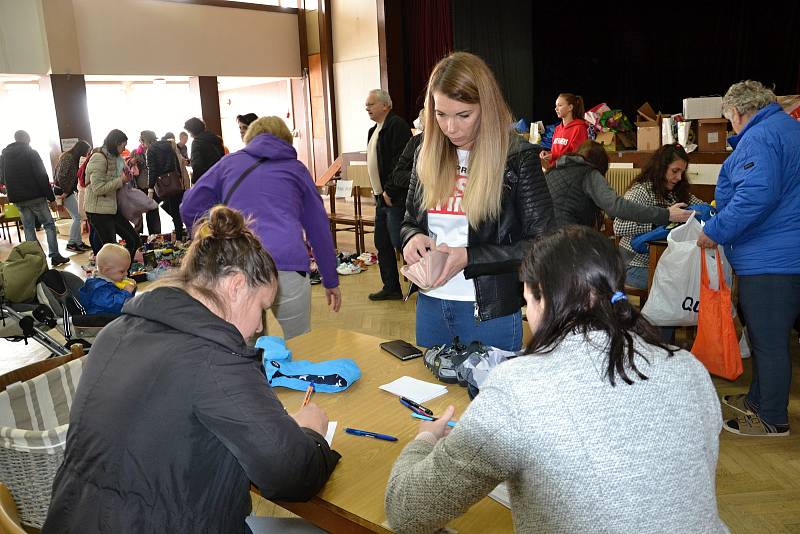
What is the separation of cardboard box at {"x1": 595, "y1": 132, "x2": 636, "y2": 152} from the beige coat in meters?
5.42

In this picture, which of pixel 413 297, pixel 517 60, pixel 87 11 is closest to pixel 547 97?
pixel 517 60

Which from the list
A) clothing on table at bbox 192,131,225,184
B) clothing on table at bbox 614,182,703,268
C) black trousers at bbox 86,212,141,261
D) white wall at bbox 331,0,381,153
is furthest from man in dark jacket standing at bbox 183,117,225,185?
white wall at bbox 331,0,381,153

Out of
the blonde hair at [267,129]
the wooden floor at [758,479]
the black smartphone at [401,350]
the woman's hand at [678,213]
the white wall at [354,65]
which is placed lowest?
the wooden floor at [758,479]

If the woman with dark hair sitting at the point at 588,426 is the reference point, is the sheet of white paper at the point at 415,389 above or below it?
below

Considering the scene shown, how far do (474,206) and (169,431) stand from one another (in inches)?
43.1

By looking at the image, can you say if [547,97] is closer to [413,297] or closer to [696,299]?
[413,297]

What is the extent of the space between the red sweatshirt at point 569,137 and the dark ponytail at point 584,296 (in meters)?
5.32

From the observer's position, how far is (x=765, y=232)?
270cm

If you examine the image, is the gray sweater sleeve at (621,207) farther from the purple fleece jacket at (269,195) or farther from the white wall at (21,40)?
the white wall at (21,40)

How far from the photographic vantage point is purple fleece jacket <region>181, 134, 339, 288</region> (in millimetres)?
2576

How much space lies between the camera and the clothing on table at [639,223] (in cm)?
368

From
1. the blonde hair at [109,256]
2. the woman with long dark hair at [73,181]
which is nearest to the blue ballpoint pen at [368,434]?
the blonde hair at [109,256]

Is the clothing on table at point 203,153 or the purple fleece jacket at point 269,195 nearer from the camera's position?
the purple fleece jacket at point 269,195

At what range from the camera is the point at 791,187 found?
2.67 meters
